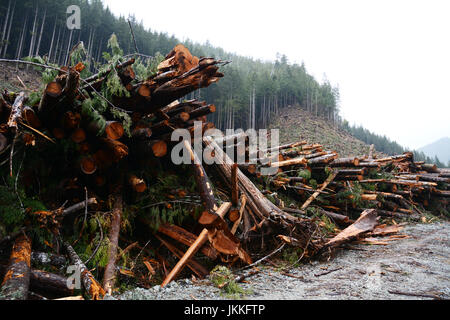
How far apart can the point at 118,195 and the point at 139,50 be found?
41.8 meters

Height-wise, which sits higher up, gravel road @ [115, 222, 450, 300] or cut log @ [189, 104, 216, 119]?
cut log @ [189, 104, 216, 119]

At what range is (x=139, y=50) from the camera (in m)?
39.0

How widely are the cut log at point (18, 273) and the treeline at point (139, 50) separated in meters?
15.6

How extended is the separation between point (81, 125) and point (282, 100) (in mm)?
63661

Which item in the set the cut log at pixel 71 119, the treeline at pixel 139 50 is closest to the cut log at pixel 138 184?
the cut log at pixel 71 119

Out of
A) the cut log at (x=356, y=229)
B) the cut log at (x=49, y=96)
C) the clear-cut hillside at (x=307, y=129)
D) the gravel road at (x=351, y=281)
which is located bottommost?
the gravel road at (x=351, y=281)

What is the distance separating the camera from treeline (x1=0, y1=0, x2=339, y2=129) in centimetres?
3244

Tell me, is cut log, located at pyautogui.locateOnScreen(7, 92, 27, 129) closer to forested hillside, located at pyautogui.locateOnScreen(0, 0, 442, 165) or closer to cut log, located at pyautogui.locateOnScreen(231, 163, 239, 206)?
cut log, located at pyautogui.locateOnScreen(231, 163, 239, 206)

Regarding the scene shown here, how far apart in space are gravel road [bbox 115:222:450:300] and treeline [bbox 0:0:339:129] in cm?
1627

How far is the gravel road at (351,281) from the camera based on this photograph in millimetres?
2436

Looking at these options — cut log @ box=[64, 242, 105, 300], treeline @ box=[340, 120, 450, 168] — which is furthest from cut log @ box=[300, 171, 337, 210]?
treeline @ box=[340, 120, 450, 168]

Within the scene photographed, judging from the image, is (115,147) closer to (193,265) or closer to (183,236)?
(183,236)

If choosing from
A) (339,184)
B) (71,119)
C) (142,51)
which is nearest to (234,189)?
(71,119)

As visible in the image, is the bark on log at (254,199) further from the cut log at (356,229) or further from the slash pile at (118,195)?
the cut log at (356,229)
